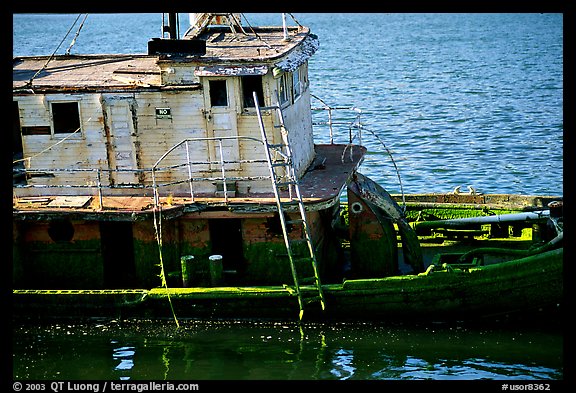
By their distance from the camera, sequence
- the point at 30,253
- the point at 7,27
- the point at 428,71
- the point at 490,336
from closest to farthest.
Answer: the point at 7,27, the point at 490,336, the point at 30,253, the point at 428,71

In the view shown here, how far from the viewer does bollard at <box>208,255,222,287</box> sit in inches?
689

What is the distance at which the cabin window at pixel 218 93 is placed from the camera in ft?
58.2

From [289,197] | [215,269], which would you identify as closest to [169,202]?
[215,269]

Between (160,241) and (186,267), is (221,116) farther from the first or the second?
(186,267)

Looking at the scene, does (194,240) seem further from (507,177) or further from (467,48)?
(467,48)

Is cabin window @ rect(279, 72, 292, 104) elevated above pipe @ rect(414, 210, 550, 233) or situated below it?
above

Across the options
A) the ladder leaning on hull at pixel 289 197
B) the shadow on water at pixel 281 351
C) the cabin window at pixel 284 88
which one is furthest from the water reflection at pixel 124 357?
the cabin window at pixel 284 88

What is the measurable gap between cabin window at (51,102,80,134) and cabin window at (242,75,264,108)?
3.63 meters

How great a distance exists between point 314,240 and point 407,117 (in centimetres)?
2464

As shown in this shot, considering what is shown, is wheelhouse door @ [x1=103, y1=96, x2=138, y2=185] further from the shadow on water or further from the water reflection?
the water reflection

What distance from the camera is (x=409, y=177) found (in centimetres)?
3102

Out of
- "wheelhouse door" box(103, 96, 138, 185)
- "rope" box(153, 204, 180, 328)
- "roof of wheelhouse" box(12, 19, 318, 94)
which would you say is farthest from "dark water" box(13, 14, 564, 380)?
"roof of wheelhouse" box(12, 19, 318, 94)

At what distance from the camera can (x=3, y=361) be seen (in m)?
7.73
